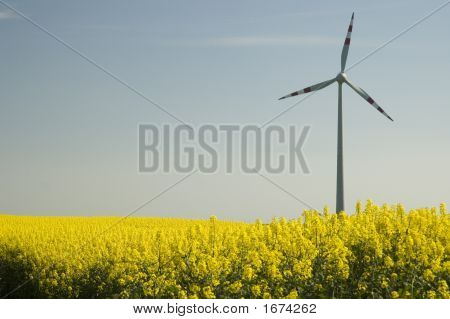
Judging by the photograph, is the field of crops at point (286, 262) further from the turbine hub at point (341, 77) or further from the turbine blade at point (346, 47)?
the turbine blade at point (346, 47)

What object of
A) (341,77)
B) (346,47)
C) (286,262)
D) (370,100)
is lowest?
(286,262)

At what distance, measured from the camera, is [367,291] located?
12602 mm

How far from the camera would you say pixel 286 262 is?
13.0m

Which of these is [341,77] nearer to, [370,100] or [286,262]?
[370,100]

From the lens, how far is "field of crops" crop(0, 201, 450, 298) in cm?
1241

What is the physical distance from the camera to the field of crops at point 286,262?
40.7 feet

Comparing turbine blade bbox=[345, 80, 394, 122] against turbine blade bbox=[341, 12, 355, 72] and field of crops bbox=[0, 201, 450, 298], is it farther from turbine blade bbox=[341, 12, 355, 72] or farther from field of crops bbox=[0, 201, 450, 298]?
field of crops bbox=[0, 201, 450, 298]

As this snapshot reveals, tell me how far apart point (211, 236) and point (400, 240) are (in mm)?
4676

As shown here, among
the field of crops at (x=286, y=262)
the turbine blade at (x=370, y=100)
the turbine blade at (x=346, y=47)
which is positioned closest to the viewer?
the field of crops at (x=286, y=262)

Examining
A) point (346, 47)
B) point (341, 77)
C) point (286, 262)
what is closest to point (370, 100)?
point (341, 77)

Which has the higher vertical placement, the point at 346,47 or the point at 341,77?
the point at 346,47

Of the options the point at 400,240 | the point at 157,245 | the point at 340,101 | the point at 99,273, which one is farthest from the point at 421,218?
the point at 340,101

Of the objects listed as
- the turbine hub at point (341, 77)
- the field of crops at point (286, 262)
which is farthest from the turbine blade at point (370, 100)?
the field of crops at point (286, 262)
